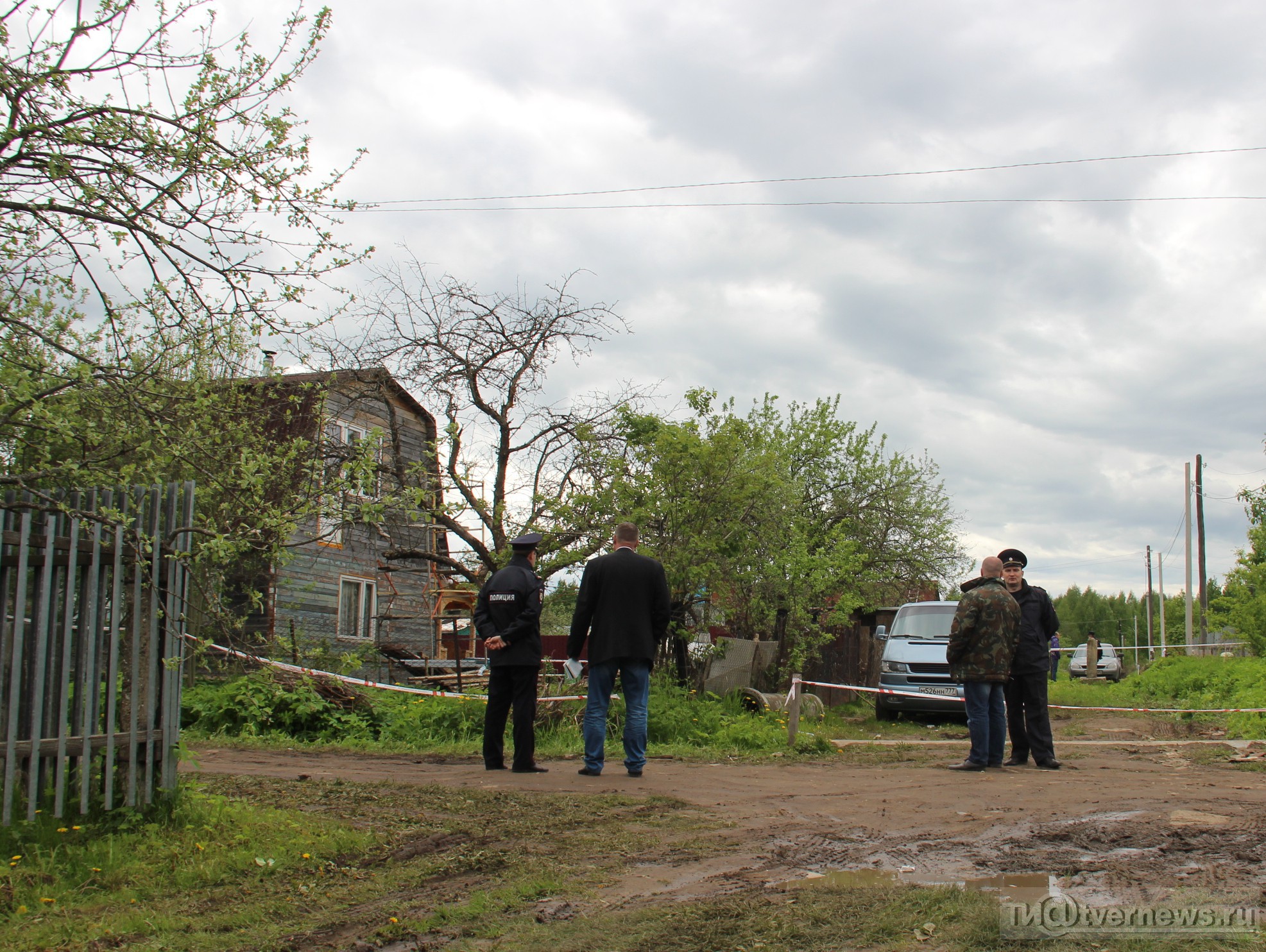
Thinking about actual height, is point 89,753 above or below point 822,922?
above

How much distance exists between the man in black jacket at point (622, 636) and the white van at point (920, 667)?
780cm

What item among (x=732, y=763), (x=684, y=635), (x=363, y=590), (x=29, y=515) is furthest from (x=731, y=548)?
(x=363, y=590)

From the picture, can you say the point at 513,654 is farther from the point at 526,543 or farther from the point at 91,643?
the point at 91,643

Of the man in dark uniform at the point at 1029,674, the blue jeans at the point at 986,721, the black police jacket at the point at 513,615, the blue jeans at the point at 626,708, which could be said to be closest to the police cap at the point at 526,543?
the black police jacket at the point at 513,615

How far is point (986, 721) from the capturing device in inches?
363

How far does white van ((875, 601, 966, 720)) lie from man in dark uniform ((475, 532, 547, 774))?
826 centimetres

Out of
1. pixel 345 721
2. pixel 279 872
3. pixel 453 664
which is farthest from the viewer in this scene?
pixel 453 664

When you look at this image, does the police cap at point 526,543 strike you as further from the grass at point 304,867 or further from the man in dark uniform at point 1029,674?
the man in dark uniform at point 1029,674

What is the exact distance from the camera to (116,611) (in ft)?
17.6

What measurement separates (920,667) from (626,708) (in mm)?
9061

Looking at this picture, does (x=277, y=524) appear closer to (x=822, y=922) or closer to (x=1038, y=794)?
(x=822, y=922)

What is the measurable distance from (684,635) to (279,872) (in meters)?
9.99

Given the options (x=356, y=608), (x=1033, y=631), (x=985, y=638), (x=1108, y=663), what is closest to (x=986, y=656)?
(x=985, y=638)

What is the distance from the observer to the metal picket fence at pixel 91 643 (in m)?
5.05
